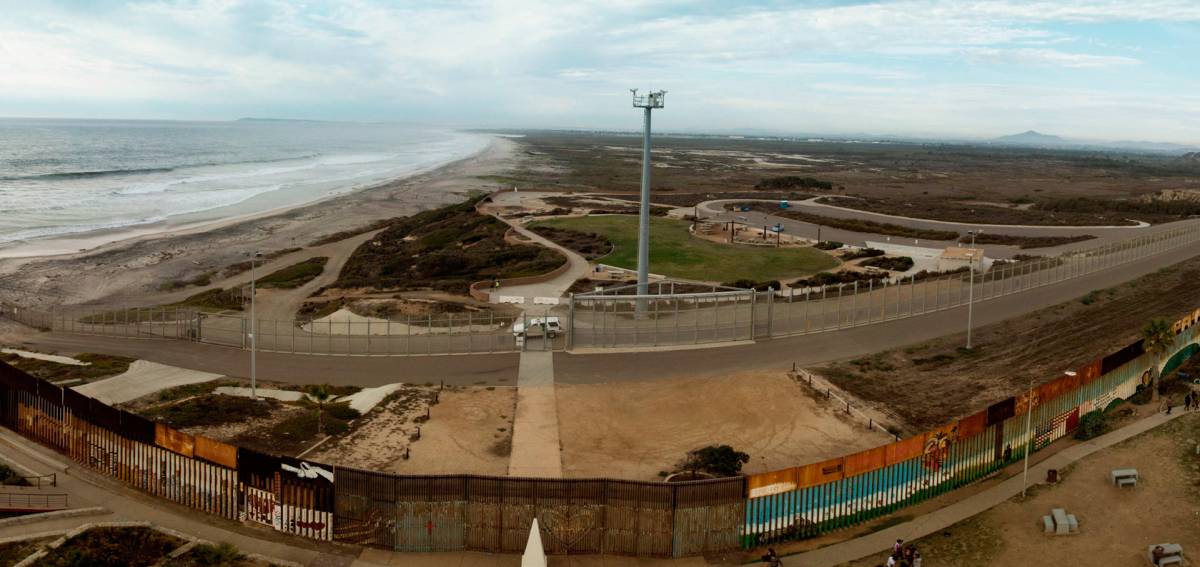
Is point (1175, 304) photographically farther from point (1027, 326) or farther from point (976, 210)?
point (976, 210)

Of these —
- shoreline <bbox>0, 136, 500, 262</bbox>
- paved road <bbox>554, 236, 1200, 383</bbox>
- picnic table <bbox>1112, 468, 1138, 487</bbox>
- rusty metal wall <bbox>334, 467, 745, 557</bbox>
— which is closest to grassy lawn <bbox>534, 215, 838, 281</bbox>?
paved road <bbox>554, 236, 1200, 383</bbox>

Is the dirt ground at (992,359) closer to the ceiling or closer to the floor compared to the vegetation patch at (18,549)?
closer to the ceiling

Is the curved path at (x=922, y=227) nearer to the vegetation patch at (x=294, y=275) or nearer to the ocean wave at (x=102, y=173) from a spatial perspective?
the vegetation patch at (x=294, y=275)

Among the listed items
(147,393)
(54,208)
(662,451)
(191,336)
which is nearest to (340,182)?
(54,208)

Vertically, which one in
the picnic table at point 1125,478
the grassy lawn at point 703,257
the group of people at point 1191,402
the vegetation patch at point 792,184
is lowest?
the picnic table at point 1125,478

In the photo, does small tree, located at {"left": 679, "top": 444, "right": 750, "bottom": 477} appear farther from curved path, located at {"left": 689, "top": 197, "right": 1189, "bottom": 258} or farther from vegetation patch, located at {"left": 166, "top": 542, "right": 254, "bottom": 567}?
curved path, located at {"left": 689, "top": 197, "right": 1189, "bottom": 258}

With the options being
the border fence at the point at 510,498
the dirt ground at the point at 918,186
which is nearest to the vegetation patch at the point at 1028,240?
the dirt ground at the point at 918,186

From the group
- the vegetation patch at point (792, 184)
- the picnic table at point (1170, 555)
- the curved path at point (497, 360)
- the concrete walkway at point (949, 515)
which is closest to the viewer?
the picnic table at point (1170, 555)
